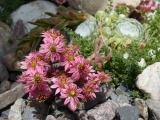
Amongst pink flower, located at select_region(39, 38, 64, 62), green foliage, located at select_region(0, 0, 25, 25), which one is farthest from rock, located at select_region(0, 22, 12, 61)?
pink flower, located at select_region(39, 38, 64, 62)

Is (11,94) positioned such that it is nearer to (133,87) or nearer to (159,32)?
(133,87)

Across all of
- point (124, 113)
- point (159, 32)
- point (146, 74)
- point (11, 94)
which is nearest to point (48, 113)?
point (11, 94)

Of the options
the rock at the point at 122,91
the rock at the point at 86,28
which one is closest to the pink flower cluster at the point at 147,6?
the rock at the point at 86,28

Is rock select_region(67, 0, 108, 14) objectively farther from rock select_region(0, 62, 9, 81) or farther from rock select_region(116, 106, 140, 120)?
rock select_region(116, 106, 140, 120)

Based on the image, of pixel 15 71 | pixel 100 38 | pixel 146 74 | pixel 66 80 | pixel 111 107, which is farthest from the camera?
pixel 15 71

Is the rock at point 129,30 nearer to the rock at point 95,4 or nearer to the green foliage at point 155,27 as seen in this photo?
the green foliage at point 155,27

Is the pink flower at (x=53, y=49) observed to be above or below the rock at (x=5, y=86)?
above

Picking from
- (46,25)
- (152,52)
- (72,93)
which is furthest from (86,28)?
(72,93)
